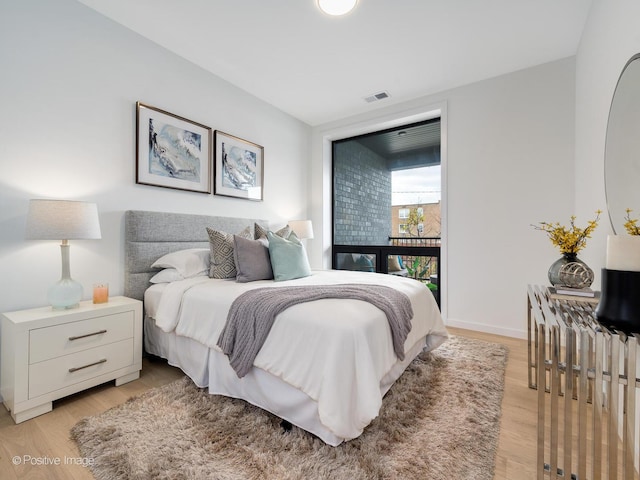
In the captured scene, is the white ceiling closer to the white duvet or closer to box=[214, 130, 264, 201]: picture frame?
box=[214, 130, 264, 201]: picture frame

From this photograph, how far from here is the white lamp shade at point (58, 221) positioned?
5.66ft

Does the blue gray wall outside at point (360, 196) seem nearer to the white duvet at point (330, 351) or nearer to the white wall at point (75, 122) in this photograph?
the white wall at point (75, 122)

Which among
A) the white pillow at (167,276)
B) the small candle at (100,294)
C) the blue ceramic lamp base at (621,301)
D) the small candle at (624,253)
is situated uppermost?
the small candle at (624,253)

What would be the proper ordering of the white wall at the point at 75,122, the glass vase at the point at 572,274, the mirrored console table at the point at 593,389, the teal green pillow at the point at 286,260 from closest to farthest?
the mirrored console table at the point at 593,389 → the glass vase at the point at 572,274 → the white wall at the point at 75,122 → the teal green pillow at the point at 286,260

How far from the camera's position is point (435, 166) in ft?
12.1

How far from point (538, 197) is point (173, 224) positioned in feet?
11.4

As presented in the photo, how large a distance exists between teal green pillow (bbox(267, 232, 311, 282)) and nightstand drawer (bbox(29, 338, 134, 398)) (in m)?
1.14

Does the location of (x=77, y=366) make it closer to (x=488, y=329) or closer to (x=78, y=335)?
(x=78, y=335)

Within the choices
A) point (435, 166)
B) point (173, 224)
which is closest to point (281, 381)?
point (173, 224)

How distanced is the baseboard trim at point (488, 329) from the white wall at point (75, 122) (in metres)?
3.05

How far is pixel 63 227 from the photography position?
1775 millimetres

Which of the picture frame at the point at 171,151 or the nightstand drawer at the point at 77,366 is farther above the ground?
the picture frame at the point at 171,151

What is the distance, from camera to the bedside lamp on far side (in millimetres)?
1731

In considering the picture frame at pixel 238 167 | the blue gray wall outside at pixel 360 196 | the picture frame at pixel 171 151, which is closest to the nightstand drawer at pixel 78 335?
the picture frame at pixel 171 151
